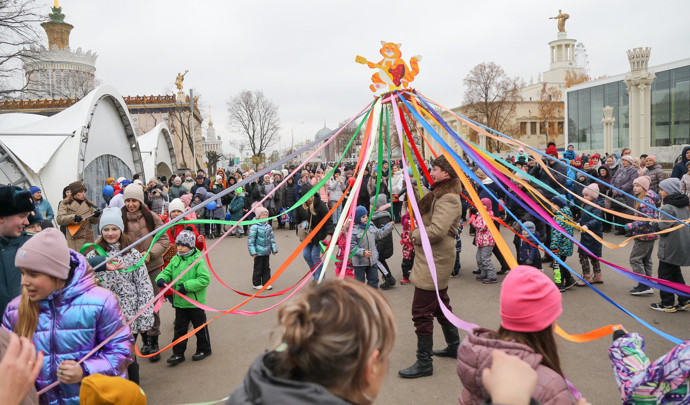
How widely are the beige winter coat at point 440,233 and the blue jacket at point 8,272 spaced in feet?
9.94

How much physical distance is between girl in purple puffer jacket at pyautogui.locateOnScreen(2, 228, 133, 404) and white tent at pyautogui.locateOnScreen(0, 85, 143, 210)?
486 inches

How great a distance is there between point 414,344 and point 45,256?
376cm

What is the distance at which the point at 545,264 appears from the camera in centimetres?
828

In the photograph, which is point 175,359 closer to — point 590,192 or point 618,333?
point 618,333

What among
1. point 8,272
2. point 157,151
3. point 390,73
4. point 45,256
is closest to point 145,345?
point 8,272

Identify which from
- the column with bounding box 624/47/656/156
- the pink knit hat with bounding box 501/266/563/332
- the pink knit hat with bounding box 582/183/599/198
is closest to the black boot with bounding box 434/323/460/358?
the pink knit hat with bounding box 582/183/599/198

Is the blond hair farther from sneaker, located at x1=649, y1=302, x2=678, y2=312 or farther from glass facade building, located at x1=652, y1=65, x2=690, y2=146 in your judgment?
glass facade building, located at x1=652, y1=65, x2=690, y2=146

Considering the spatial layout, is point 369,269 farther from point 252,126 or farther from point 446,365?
point 252,126

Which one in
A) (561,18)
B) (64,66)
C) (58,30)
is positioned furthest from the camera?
(561,18)

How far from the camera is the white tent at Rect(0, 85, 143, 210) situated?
43.0 ft

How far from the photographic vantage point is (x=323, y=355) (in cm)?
117

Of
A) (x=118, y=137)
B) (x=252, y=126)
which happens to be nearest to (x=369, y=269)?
(x=118, y=137)

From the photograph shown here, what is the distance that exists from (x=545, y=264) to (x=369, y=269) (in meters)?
3.72

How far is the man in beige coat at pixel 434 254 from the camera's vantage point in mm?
4055
